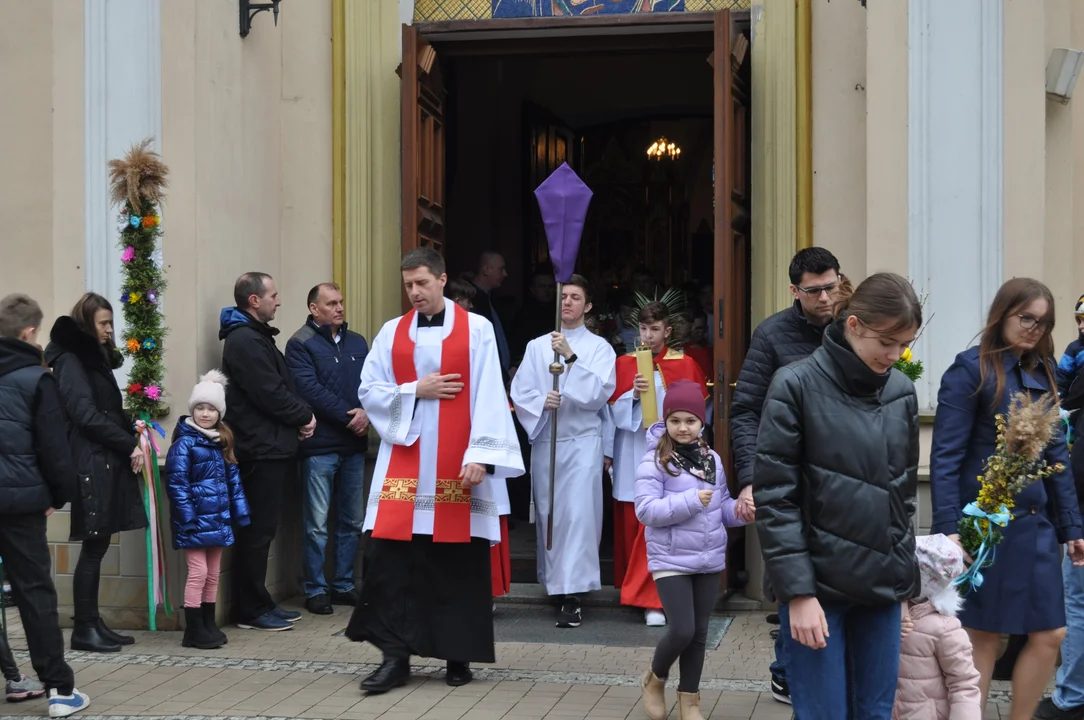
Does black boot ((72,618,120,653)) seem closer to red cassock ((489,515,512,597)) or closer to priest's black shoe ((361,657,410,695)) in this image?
priest's black shoe ((361,657,410,695))

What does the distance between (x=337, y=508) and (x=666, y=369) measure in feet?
7.28

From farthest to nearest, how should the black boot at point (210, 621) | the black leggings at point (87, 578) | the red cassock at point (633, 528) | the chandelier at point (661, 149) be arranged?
1. the chandelier at point (661, 149)
2. the red cassock at point (633, 528)
3. the black boot at point (210, 621)
4. the black leggings at point (87, 578)

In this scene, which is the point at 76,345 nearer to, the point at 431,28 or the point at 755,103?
the point at 431,28

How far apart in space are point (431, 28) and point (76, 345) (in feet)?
9.95

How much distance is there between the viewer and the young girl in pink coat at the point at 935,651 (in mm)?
4777

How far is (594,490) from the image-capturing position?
28.3ft

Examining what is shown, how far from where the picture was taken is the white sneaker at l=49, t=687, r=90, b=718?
6.20 m

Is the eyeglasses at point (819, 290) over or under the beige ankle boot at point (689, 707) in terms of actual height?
over

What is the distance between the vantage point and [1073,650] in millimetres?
6125

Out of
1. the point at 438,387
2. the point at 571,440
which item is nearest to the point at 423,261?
the point at 438,387

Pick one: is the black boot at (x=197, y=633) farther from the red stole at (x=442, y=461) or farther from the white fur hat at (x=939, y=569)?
the white fur hat at (x=939, y=569)

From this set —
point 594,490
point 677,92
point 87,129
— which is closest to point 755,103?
point 594,490

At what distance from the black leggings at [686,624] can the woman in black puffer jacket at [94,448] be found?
315 cm

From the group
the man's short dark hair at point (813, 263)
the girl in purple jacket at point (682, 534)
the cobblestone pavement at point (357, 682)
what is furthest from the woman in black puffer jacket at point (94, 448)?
the man's short dark hair at point (813, 263)
